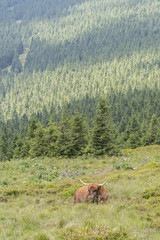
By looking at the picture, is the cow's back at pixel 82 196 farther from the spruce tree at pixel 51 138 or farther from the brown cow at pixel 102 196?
the spruce tree at pixel 51 138

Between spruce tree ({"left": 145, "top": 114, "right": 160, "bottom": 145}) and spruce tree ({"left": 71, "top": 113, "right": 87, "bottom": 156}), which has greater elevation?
spruce tree ({"left": 71, "top": 113, "right": 87, "bottom": 156})

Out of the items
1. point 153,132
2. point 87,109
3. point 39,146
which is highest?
point 87,109

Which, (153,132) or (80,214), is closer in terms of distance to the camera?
(80,214)

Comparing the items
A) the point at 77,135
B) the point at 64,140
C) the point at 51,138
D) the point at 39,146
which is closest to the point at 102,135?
the point at 77,135

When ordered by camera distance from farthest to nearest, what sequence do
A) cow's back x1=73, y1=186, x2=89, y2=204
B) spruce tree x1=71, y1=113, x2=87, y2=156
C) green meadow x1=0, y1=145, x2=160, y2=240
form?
1. spruce tree x1=71, y1=113, x2=87, y2=156
2. cow's back x1=73, y1=186, x2=89, y2=204
3. green meadow x1=0, y1=145, x2=160, y2=240

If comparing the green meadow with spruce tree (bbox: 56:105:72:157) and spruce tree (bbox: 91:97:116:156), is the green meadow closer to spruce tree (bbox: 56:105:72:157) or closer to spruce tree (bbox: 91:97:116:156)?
spruce tree (bbox: 91:97:116:156)

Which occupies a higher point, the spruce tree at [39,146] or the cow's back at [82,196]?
the cow's back at [82,196]

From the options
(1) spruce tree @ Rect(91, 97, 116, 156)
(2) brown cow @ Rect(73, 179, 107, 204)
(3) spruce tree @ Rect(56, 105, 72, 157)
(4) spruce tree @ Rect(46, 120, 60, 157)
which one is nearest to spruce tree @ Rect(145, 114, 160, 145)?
(1) spruce tree @ Rect(91, 97, 116, 156)

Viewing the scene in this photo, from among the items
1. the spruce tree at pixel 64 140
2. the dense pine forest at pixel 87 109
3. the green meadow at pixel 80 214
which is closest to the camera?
the green meadow at pixel 80 214

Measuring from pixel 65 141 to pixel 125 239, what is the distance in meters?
22.8

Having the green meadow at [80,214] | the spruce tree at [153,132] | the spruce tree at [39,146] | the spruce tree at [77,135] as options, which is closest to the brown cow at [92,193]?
the green meadow at [80,214]

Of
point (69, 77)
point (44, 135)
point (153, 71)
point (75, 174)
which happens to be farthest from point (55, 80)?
point (75, 174)

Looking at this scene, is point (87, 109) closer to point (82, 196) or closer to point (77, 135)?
point (77, 135)

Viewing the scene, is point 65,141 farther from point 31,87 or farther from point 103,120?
point 31,87
